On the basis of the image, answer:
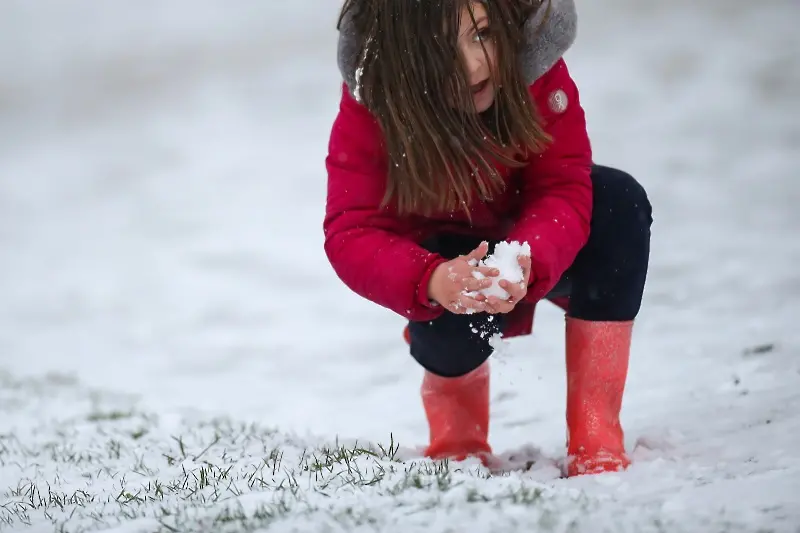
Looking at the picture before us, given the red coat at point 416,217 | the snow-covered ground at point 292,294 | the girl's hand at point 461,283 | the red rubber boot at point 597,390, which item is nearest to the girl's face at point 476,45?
the red coat at point 416,217

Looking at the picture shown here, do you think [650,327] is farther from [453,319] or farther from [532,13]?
[532,13]

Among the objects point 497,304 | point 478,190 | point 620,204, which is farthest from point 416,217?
point 620,204

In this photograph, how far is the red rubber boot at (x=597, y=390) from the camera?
3.32 meters

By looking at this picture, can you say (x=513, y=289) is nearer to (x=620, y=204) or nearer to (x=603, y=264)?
(x=603, y=264)

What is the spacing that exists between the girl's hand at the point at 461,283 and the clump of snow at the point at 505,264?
0.02m

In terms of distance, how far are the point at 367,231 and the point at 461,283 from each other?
0.49m

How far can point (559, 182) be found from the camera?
3281 mm

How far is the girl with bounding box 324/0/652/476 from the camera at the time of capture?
115 inches

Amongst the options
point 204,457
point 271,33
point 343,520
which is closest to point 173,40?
point 271,33

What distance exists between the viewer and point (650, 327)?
21.8 ft

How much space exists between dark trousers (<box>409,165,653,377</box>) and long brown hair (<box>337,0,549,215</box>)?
370 millimetres

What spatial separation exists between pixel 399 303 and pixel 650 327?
13.5 ft

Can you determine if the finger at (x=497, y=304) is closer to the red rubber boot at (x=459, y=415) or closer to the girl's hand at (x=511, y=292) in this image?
the girl's hand at (x=511, y=292)

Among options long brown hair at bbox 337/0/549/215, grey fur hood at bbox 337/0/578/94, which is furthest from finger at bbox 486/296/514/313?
grey fur hood at bbox 337/0/578/94
